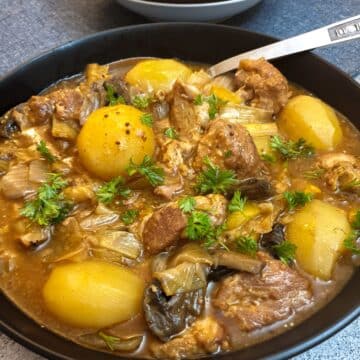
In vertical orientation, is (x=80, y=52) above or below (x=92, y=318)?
above

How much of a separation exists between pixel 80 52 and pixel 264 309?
146 cm

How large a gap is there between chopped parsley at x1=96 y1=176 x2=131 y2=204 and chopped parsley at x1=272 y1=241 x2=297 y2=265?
1.87 ft

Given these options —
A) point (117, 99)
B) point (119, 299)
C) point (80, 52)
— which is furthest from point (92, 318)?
point (80, 52)

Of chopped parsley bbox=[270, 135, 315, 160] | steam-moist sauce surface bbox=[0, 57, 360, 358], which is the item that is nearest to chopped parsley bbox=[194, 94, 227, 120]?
steam-moist sauce surface bbox=[0, 57, 360, 358]

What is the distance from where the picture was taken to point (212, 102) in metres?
2.13

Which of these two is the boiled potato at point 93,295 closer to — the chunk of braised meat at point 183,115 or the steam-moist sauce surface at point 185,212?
the steam-moist sauce surface at point 185,212

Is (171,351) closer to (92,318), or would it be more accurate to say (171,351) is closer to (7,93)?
(92,318)

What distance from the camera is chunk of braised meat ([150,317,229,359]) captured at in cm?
149

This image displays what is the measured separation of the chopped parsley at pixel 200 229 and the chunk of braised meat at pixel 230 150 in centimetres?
27

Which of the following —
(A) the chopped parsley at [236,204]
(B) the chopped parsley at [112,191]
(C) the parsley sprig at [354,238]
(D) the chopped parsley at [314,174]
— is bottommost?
(C) the parsley sprig at [354,238]

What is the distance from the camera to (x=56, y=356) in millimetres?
1406

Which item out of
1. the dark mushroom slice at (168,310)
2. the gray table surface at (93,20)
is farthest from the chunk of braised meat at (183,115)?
the gray table surface at (93,20)

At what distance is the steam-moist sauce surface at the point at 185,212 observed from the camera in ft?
5.18

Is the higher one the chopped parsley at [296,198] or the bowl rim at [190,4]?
the bowl rim at [190,4]
